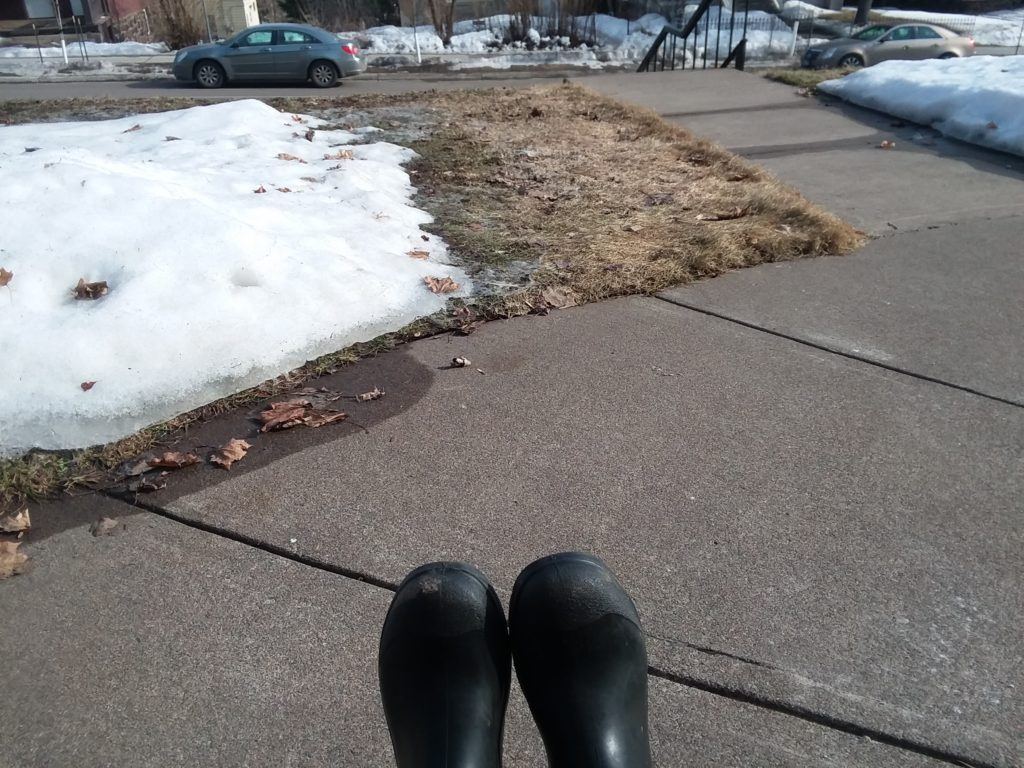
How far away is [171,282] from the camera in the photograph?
13.4 ft

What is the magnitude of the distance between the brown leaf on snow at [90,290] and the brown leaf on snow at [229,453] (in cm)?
138

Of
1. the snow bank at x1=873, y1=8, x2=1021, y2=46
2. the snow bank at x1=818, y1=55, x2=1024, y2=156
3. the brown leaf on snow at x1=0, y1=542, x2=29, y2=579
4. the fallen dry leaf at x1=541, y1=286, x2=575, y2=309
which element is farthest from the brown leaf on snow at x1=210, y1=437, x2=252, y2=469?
the snow bank at x1=873, y1=8, x2=1021, y2=46

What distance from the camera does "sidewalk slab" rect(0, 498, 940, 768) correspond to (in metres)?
2.01

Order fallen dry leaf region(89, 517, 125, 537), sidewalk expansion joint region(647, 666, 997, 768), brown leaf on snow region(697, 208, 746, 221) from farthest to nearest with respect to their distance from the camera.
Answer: brown leaf on snow region(697, 208, 746, 221), fallen dry leaf region(89, 517, 125, 537), sidewalk expansion joint region(647, 666, 997, 768)

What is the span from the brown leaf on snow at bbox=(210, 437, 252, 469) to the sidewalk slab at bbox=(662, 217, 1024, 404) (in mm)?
2626

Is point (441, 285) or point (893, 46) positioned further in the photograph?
point (893, 46)

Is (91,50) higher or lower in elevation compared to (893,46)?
higher

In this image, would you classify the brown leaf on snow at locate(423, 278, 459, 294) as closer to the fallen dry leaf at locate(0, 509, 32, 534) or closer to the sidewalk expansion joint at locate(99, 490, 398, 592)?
the sidewalk expansion joint at locate(99, 490, 398, 592)

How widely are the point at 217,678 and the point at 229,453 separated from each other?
114 centimetres

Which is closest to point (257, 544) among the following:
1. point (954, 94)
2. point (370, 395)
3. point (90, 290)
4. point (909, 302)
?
point (370, 395)

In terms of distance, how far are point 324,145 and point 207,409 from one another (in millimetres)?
5009

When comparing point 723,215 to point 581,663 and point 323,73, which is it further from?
point 323,73

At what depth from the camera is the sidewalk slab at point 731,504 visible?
7.36 feet

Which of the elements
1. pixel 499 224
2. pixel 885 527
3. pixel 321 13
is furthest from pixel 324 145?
pixel 321 13
